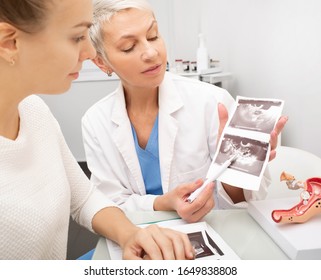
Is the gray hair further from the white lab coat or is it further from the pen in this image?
the pen

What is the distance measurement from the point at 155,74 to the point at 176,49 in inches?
69.1

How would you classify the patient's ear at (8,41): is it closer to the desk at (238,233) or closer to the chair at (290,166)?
the desk at (238,233)

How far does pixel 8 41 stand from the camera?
0.64m

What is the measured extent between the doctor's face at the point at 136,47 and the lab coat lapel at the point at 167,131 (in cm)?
9

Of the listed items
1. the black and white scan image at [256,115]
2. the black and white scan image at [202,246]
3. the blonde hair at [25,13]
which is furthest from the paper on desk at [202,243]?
the blonde hair at [25,13]

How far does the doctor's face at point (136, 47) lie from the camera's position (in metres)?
1.07

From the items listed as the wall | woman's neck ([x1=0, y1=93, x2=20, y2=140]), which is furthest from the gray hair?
the wall

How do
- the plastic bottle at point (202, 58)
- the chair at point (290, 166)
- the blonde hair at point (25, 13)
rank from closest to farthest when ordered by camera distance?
1. the blonde hair at point (25, 13)
2. the chair at point (290, 166)
3. the plastic bottle at point (202, 58)

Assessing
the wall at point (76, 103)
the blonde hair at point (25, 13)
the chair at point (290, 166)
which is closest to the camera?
the blonde hair at point (25, 13)

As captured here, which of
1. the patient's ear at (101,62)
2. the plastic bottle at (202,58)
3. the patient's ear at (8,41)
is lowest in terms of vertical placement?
the plastic bottle at (202,58)

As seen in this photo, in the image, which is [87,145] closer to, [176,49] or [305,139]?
[305,139]

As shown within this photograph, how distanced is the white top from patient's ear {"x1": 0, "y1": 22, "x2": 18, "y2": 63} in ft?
0.59

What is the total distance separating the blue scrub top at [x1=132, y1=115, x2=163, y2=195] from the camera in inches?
47.3
